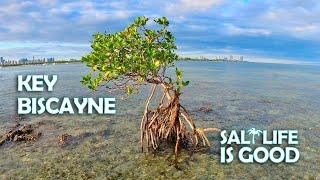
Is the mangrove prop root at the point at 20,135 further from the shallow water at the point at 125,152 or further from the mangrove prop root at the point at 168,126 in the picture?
the mangrove prop root at the point at 168,126

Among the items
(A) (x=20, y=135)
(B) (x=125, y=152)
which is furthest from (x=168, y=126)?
(A) (x=20, y=135)

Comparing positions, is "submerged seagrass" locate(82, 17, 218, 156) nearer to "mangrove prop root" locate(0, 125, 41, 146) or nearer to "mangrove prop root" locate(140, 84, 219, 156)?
"mangrove prop root" locate(140, 84, 219, 156)

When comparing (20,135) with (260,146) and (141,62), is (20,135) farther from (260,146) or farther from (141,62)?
(260,146)

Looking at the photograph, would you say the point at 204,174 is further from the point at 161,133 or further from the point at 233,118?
the point at 233,118

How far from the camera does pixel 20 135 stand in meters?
24.7

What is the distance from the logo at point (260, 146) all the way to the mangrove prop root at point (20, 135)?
11.9m

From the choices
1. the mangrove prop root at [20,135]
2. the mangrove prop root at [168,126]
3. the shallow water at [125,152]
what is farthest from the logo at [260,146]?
the mangrove prop root at [20,135]

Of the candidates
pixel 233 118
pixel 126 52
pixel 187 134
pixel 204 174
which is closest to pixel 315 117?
pixel 233 118

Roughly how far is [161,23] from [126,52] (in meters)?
2.39

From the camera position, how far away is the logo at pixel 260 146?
2075 cm

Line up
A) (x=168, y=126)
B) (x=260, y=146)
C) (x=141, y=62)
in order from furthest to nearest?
(x=260, y=146) → (x=168, y=126) → (x=141, y=62)

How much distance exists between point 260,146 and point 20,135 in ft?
49.4

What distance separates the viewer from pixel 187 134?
22.1m

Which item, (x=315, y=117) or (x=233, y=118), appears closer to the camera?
(x=233, y=118)
